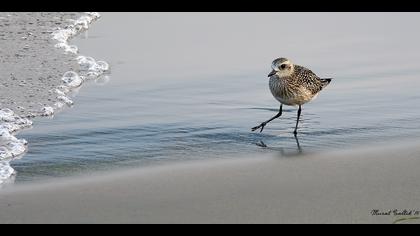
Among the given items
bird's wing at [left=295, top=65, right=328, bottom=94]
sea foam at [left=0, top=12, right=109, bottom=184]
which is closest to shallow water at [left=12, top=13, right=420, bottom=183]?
sea foam at [left=0, top=12, right=109, bottom=184]

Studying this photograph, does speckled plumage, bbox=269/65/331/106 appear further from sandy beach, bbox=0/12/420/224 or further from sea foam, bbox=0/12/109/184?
sea foam, bbox=0/12/109/184

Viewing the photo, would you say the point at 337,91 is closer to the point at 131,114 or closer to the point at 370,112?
the point at 370,112

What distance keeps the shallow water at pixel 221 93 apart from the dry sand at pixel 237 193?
41cm

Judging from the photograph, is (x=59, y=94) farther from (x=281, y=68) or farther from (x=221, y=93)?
(x=281, y=68)

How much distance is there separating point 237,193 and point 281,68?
2932mm

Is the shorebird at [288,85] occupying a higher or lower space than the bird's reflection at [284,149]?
higher

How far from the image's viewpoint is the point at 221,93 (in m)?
9.80

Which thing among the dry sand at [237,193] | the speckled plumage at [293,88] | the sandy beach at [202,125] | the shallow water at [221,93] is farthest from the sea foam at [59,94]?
the speckled plumage at [293,88]

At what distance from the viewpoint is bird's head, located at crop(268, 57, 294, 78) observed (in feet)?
28.6

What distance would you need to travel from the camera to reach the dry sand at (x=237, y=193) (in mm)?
5566

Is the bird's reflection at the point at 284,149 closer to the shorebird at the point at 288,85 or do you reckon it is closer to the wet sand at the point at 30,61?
the shorebird at the point at 288,85

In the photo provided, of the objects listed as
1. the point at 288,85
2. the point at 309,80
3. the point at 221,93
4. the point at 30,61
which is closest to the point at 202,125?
the point at 288,85

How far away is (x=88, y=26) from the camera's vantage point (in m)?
14.9
